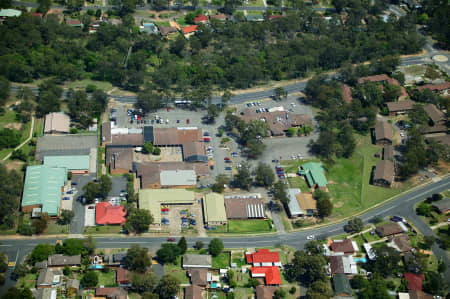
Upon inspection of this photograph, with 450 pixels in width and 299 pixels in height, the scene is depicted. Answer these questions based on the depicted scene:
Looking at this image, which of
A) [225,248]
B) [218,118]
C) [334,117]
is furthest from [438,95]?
[225,248]

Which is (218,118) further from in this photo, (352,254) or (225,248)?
(352,254)

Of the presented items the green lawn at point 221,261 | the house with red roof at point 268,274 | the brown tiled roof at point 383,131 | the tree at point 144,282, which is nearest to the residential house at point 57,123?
the tree at point 144,282

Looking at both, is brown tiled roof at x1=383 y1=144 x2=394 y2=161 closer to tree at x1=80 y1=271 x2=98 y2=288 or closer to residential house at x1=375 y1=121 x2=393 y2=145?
residential house at x1=375 y1=121 x2=393 y2=145

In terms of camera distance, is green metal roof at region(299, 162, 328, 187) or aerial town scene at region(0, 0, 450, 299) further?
green metal roof at region(299, 162, 328, 187)

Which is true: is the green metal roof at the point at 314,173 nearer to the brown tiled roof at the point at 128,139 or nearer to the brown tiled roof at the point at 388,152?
the brown tiled roof at the point at 388,152

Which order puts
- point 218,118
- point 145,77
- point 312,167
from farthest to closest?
point 145,77, point 218,118, point 312,167

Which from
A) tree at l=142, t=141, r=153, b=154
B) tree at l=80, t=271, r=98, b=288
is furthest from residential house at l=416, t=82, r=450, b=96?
tree at l=80, t=271, r=98, b=288
